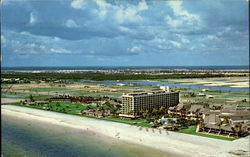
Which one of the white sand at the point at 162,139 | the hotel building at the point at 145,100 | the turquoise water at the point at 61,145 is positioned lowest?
the turquoise water at the point at 61,145

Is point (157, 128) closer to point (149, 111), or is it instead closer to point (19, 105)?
point (149, 111)

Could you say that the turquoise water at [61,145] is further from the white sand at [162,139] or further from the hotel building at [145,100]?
the hotel building at [145,100]

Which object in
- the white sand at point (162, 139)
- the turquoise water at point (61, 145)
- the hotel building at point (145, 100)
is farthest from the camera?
the hotel building at point (145, 100)

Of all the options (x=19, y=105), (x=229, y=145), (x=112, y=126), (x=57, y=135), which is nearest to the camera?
(x=229, y=145)

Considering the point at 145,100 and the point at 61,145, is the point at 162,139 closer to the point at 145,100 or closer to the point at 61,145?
the point at 61,145

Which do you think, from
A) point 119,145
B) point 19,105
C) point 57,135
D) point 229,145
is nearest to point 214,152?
point 229,145

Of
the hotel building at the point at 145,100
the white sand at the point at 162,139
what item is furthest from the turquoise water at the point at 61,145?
the hotel building at the point at 145,100

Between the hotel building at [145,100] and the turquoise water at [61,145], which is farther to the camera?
the hotel building at [145,100]
